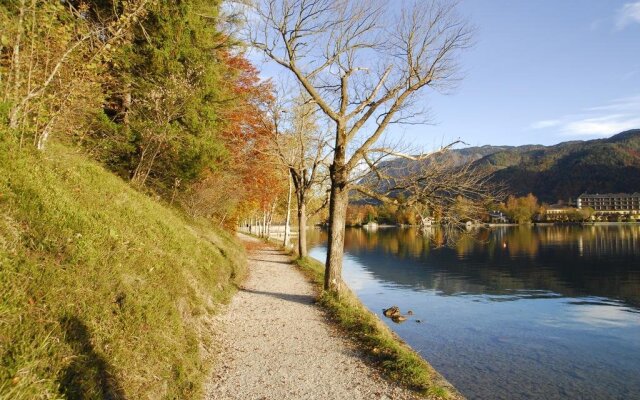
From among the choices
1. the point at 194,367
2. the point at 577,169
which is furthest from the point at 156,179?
the point at 577,169

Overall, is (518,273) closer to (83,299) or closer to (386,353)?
(386,353)

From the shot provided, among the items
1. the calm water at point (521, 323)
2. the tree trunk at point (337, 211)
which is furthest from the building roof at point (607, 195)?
the tree trunk at point (337, 211)

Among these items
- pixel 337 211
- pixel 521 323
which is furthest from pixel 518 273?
pixel 337 211

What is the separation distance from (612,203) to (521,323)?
593 ft

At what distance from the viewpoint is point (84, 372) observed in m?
4.35

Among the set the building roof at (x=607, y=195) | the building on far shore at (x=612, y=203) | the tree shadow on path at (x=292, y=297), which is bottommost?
the tree shadow on path at (x=292, y=297)

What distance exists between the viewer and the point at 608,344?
13.9 m

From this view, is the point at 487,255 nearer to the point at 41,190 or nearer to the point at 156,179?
the point at 156,179

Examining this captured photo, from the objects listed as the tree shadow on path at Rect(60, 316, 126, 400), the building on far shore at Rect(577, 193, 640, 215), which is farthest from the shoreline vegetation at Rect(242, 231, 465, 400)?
the building on far shore at Rect(577, 193, 640, 215)

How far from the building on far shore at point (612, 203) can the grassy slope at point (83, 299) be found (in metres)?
182

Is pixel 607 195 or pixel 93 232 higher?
pixel 607 195

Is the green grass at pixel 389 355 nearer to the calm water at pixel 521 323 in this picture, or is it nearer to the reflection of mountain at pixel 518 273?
the calm water at pixel 521 323

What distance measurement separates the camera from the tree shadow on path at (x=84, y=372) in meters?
4.14

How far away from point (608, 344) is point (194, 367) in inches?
539
